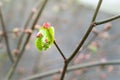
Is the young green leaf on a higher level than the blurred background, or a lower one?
higher

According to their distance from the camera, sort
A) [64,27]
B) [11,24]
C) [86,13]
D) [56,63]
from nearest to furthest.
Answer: [56,63]
[11,24]
[64,27]
[86,13]

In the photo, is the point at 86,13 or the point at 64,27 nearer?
the point at 64,27

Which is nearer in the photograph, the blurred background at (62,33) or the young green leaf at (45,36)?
the young green leaf at (45,36)

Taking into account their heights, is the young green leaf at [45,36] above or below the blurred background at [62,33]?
above

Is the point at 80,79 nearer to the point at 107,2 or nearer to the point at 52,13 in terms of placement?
the point at 52,13

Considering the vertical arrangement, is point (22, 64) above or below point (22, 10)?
below

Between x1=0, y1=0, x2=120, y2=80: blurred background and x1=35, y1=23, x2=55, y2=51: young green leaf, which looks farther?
x1=0, y1=0, x2=120, y2=80: blurred background

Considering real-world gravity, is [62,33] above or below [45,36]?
below

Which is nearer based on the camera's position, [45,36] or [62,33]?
[45,36]

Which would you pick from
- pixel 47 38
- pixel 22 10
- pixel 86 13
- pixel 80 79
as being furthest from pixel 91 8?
pixel 47 38

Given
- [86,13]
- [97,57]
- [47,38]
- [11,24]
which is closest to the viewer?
[47,38]

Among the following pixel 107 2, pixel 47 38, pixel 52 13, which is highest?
pixel 47 38
